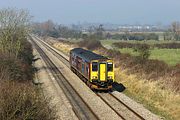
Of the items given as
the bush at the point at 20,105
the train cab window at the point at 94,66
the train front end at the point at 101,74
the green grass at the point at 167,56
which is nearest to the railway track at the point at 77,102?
the train front end at the point at 101,74

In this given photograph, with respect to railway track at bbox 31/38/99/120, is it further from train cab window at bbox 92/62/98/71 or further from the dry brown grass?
the dry brown grass

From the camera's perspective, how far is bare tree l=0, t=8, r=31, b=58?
4328cm

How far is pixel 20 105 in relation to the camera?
12.3 m

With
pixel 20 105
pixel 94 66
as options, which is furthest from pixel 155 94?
pixel 20 105

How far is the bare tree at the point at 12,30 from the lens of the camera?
4328cm

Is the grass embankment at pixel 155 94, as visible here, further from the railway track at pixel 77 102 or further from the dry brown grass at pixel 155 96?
the railway track at pixel 77 102

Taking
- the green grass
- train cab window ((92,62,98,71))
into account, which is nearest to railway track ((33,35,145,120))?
train cab window ((92,62,98,71))

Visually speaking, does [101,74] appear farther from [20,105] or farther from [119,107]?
[20,105]

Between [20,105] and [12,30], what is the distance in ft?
111

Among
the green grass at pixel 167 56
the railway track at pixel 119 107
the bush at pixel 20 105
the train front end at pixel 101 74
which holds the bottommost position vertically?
the green grass at pixel 167 56

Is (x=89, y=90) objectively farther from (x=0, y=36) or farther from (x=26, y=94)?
(x=0, y=36)

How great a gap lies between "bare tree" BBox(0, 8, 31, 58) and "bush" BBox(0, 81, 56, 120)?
95.6ft

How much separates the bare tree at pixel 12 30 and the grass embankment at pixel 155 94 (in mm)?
15306

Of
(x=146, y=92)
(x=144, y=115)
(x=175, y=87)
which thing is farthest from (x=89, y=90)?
(x=144, y=115)
